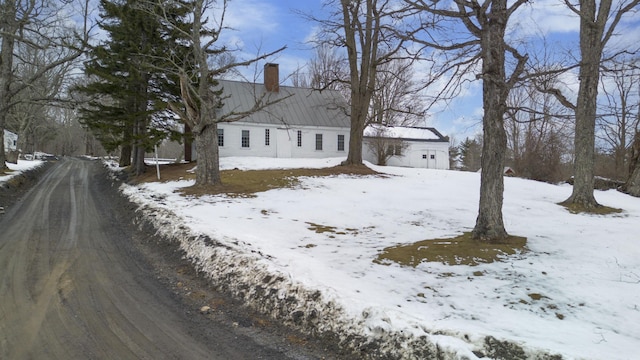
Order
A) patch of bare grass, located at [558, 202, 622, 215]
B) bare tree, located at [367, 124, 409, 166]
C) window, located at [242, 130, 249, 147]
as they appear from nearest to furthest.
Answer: patch of bare grass, located at [558, 202, 622, 215]
window, located at [242, 130, 249, 147]
bare tree, located at [367, 124, 409, 166]

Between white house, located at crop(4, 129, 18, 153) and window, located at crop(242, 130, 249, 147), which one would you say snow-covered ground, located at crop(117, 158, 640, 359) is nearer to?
window, located at crop(242, 130, 249, 147)

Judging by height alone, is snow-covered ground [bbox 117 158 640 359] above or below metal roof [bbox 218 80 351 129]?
below

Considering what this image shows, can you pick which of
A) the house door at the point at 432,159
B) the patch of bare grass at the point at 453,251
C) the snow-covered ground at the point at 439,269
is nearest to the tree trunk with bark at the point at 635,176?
the snow-covered ground at the point at 439,269

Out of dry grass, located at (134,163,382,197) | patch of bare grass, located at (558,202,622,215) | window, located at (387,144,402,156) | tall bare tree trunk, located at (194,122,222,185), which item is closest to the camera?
patch of bare grass, located at (558,202,622,215)

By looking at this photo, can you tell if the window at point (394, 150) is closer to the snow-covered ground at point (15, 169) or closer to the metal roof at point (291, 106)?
the metal roof at point (291, 106)

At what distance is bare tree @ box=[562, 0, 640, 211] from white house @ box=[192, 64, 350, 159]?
58.7 feet

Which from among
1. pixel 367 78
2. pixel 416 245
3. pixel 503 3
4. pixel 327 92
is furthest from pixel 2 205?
pixel 327 92

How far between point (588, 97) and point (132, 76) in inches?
684

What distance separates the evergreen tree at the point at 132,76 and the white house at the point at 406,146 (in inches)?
653

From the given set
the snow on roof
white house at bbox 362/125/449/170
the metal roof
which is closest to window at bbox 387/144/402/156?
white house at bbox 362/125/449/170

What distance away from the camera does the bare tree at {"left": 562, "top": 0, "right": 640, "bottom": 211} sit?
39.4ft

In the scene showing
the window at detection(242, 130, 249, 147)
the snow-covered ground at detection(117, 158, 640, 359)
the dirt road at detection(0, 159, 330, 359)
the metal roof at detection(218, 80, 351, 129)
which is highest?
the metal roof at detection(218, 80, 351, 129)

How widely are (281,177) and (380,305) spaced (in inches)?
525

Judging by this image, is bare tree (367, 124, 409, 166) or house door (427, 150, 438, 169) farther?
house door (427, 150, 438, 169)
